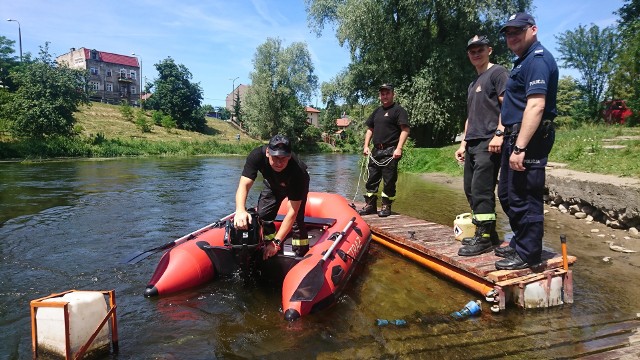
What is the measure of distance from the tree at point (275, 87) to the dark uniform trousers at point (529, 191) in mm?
37921

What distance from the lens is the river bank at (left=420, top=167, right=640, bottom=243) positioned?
19.0 ft

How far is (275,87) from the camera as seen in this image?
1612 inches

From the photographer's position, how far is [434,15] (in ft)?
60.0

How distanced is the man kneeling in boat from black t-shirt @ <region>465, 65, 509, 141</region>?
6.18ft

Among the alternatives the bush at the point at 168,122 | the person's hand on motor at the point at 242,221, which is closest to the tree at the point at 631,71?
the person's hand on motor at the point at 242,221

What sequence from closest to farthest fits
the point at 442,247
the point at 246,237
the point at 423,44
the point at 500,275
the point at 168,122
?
the point at 500,275
the point at 246,237
the point at 442,247
the point at 423,44
the point at 168,122

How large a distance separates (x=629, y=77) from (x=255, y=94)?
2993 centimetres

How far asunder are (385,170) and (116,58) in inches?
2785

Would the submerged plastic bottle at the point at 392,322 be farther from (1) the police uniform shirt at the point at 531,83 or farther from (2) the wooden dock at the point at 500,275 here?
(1) the police uniform shirt at the point at 531,83

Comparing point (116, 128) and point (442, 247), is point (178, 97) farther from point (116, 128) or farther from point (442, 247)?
point (442, 247)

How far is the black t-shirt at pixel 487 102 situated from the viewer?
4.12 metres

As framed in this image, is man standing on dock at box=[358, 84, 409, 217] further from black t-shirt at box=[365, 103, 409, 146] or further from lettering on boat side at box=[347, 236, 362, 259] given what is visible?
lettering on boat side at box=[347, 236, 362, 259]

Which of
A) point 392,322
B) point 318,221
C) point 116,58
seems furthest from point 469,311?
point 116,58

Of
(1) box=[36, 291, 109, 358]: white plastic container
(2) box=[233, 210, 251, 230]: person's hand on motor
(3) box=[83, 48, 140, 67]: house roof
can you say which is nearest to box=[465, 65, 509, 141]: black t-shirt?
(2) box=[233, 210, 251, 230]: person's hand on motor
